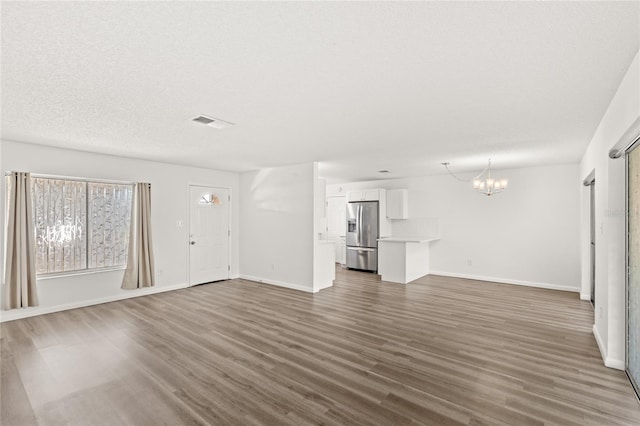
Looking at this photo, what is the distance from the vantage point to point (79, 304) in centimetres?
495

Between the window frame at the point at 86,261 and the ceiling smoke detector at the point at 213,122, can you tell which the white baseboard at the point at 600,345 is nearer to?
the ceiling smoke detector at the point at 213,122

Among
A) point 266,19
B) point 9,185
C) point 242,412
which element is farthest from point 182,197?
point 266,19

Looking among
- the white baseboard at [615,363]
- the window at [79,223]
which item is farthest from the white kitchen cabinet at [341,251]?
the white baseboard at [615,363]

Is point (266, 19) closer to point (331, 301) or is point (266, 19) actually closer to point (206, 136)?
point (206, 136)

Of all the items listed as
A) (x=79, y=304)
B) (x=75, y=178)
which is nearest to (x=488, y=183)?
(x=75, y=178)

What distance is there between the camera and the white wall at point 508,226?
241 inches

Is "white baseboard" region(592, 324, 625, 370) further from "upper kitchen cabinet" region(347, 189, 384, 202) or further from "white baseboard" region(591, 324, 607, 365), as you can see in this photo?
"upper kitchen cabinet" region(347, 189, 384, 202)

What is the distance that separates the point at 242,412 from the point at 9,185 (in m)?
4.61

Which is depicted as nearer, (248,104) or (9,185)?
(248,104)

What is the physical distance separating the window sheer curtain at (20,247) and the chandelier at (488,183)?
6921 mm

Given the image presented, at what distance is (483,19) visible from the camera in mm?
1609

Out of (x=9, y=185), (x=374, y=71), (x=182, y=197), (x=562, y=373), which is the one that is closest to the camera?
(x=374, y=71)

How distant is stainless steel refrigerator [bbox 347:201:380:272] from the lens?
8234mm

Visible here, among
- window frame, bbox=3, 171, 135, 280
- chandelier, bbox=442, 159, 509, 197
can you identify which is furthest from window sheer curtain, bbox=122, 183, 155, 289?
chandelier, bbox=442, 159, 509, 197
